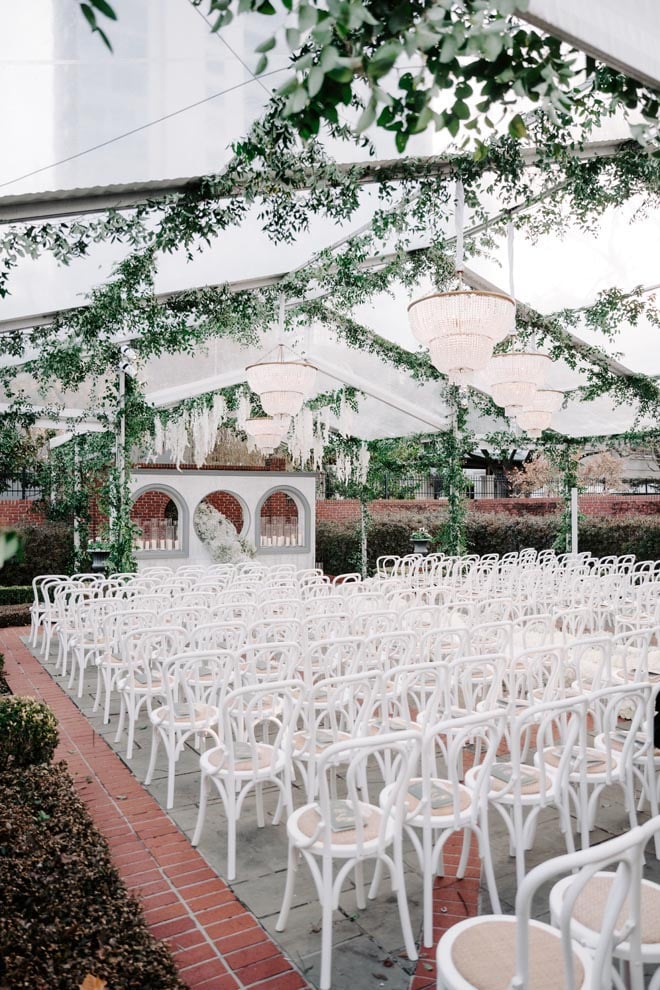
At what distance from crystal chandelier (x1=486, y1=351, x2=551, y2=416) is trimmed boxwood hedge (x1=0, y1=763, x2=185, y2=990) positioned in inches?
232

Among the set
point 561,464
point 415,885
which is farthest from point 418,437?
point 415,885

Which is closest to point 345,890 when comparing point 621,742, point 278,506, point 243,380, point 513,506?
point 621,742

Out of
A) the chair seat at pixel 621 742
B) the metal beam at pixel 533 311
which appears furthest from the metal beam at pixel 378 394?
the chair seat at pixel 621 742

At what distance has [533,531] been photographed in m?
16.9

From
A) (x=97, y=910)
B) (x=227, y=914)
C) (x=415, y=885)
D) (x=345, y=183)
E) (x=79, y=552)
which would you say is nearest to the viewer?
(x=97, y=910)

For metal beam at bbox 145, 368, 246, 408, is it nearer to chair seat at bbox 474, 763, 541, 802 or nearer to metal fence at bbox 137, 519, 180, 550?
metal fence at bbox 137, 519, 180, 550

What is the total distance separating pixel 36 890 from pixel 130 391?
8.41 metres

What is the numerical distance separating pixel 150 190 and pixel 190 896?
481cm

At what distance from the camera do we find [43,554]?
12.9 metres

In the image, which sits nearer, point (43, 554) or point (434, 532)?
point (43, 554)

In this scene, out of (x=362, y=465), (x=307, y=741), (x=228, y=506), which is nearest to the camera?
(x=307, y=741)

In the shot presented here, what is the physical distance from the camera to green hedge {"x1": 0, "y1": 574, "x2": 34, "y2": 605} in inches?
436

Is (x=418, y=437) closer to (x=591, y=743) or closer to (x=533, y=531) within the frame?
(x=533, y=531)

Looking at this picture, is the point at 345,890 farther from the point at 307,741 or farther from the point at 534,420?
the point at 534,420
